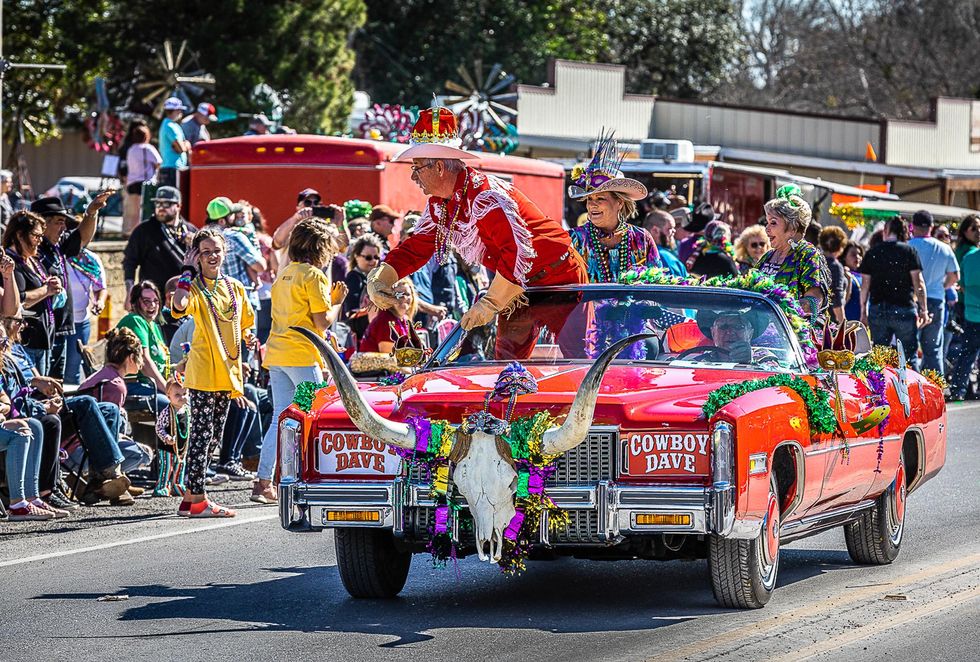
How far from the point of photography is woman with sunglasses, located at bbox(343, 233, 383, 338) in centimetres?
1404

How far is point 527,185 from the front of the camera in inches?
976

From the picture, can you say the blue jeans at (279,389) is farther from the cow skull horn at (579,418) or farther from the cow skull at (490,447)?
the cow skull horn at (579,418)

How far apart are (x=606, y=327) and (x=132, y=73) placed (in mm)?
34474

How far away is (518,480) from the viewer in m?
7.35

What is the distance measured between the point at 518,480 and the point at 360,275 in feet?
24.8

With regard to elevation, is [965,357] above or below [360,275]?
below

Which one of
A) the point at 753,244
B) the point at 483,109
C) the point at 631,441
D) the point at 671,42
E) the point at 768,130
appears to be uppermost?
the point at 671,42

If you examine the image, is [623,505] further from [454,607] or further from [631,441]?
[454,607]

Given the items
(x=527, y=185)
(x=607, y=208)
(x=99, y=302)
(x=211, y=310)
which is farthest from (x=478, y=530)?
(x=527, y=185)

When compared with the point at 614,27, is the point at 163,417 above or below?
below

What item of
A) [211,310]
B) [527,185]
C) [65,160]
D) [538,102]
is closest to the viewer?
[211,310]

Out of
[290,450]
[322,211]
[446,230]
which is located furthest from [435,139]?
[322,211]

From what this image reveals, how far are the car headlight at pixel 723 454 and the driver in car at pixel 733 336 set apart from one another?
1273mm

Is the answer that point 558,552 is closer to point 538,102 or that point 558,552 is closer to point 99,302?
point 99,302
